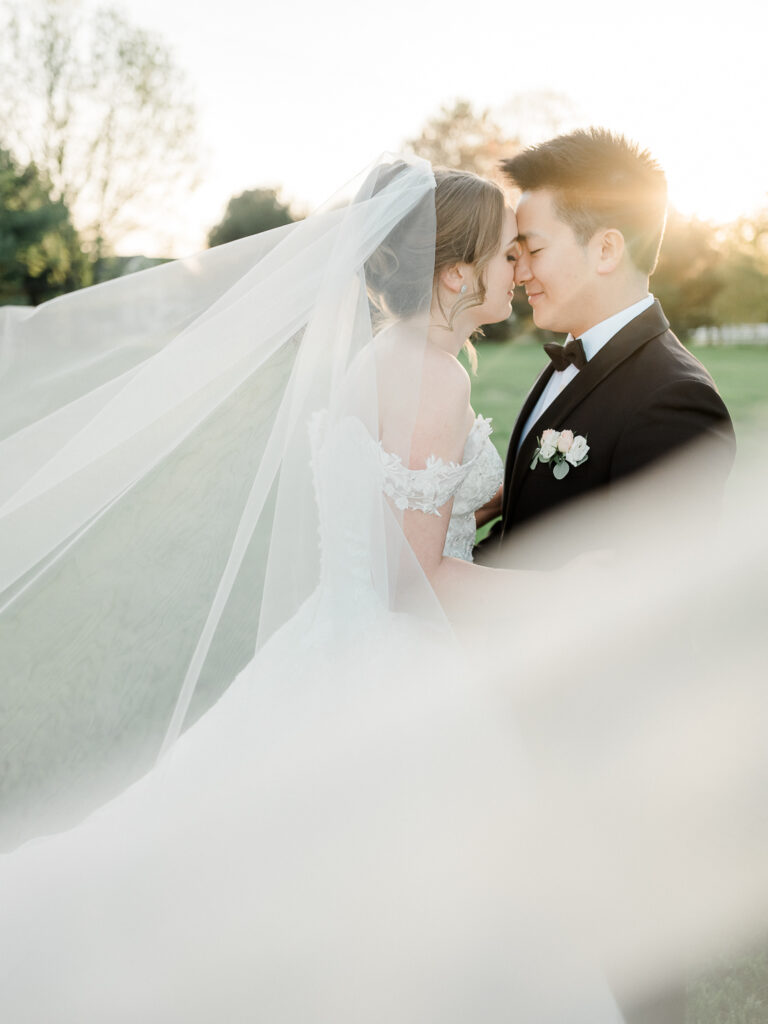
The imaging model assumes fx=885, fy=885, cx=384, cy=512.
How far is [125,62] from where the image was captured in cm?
2477

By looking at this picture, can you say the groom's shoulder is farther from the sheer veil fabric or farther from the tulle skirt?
the tulle skirt

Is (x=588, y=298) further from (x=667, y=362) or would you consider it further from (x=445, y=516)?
(x=445, y=516)

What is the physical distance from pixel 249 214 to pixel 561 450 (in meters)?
44.4

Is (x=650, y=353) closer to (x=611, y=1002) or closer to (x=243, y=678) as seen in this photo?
(x=243, y=678)

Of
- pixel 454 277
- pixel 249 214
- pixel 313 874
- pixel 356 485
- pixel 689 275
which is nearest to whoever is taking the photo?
pixel 313 874

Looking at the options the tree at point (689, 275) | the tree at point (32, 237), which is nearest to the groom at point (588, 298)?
the tree at point (32, 237)

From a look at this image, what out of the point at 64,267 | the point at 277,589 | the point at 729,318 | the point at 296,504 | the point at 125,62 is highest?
the point at 125,62

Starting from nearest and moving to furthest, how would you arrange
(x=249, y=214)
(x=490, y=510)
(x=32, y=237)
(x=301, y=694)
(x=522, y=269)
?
1. (x=301, y=694)
2. (x=522, y=269)
3. (x=490, y=510)
4. (x=32, y=237)
5. (x=249, y=214)

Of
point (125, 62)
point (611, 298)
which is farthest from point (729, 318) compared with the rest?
point (611, 298)

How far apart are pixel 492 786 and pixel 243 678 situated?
0.73 m

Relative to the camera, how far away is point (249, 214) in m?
44.1

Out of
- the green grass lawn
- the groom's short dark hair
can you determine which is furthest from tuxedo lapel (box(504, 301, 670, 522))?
the green grass lawn

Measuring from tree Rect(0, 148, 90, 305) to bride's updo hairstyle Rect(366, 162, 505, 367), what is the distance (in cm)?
2225

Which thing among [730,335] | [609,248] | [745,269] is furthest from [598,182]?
[730,335]
